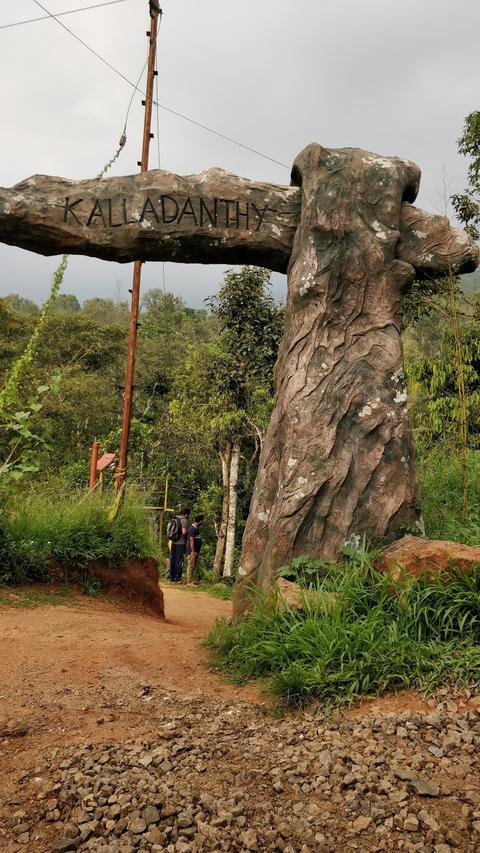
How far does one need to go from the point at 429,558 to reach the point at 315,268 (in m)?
2.17

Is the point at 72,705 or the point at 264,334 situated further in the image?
the point at 264,334

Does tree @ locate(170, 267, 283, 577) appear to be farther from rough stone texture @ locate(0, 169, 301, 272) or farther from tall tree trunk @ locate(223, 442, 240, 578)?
rough stone texture @ locate(0, 169, 301, 272)

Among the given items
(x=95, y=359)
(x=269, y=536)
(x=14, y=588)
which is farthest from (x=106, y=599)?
(x=95, y=359)

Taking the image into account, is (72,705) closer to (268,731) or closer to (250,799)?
(268,731)

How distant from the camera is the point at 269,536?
441 centimetres

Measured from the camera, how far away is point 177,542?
43.0 feet

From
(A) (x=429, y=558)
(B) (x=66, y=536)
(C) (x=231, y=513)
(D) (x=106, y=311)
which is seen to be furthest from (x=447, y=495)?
(D) (x=106, y=311)

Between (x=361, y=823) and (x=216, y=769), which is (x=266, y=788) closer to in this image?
(x=216, y=769)

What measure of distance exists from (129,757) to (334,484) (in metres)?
2.21

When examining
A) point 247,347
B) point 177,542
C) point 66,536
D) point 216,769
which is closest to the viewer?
point 216,769

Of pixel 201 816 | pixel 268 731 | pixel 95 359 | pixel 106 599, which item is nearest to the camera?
pixel 201 816

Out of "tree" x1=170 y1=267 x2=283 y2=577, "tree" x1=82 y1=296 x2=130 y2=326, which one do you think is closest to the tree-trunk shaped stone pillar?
"tree" x1=170 y1=267 x2=283 y2=577

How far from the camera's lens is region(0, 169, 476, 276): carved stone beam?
4.89m

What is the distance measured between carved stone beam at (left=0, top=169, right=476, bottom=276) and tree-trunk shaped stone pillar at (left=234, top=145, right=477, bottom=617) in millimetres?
34
